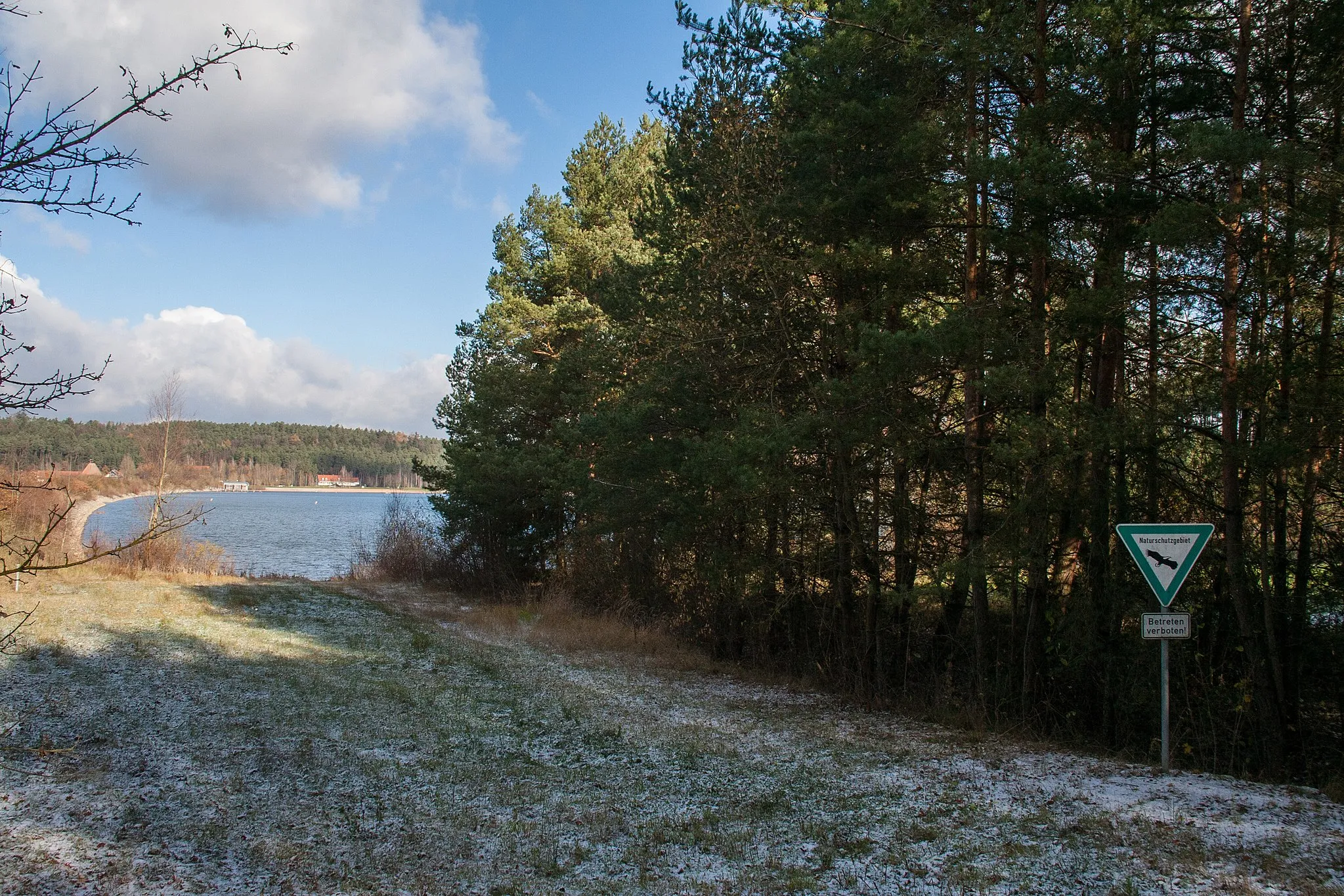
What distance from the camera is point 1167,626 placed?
7.06 meters

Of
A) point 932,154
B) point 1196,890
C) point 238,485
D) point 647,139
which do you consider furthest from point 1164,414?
point 238,485

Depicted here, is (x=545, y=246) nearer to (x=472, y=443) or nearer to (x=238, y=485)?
(x=472, y=443)

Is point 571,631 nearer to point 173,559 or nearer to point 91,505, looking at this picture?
point 173,559

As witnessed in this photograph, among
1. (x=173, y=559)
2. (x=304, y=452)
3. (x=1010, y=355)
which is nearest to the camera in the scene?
(x=1010, y=355)

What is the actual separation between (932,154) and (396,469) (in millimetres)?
127986

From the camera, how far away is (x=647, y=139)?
2369 centimetres

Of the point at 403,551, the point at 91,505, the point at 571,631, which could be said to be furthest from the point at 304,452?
the point at 571,631

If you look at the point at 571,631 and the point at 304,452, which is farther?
the point at 304,452

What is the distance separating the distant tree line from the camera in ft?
26.2

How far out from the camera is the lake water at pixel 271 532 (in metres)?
31.3

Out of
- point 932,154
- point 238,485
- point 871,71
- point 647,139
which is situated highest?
point 647,139

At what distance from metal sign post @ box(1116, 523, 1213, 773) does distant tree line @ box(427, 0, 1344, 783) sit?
3.67 feet

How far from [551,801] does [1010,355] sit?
21.5 ft

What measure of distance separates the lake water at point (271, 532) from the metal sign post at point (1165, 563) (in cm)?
724
